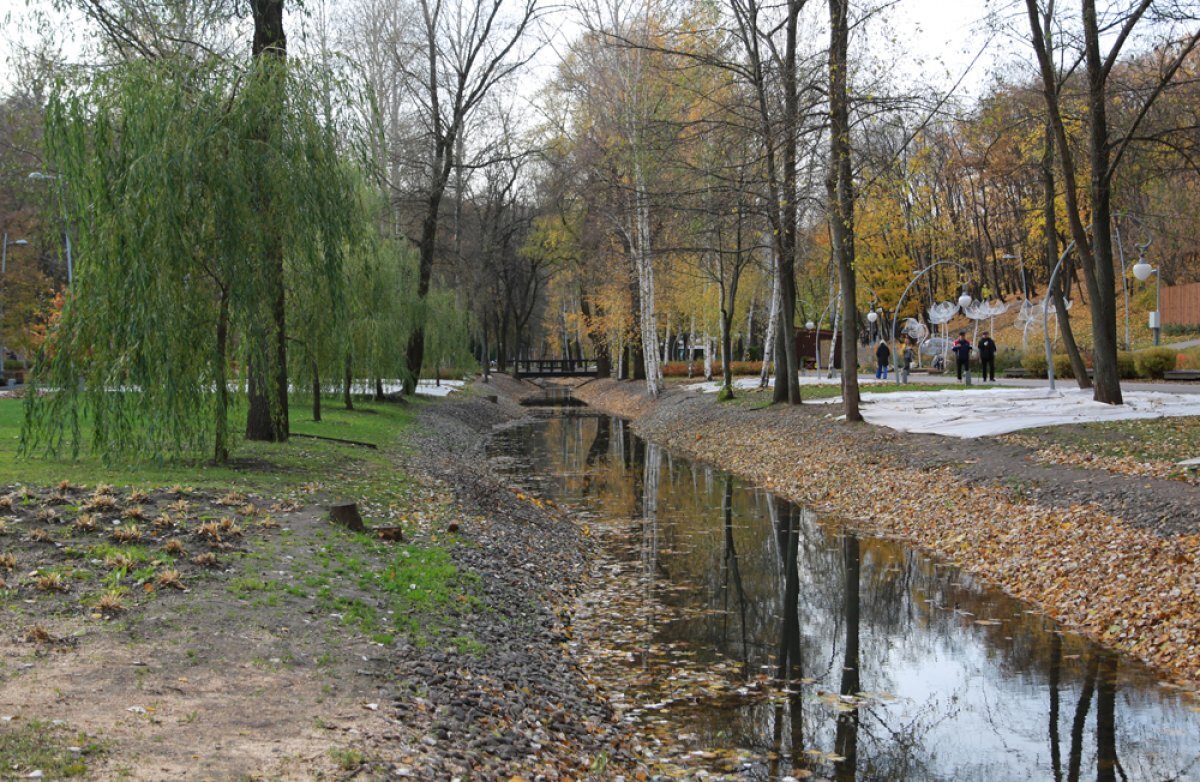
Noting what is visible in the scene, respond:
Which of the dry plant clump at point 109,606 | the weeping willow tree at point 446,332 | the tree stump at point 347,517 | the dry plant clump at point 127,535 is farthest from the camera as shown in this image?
the weeping willow tree at point 446,332

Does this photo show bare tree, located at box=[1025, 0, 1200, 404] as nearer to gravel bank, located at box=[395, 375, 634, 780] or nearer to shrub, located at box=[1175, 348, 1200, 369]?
gravel bank, located at box=[395, 375, 634, 780]

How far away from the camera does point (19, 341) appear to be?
4416 centimetres

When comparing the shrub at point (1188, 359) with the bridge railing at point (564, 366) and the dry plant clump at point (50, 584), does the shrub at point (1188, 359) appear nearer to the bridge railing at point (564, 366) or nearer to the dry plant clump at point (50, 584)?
the dry plant clump at point (50, 584)

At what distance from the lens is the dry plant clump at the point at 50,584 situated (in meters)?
7.30

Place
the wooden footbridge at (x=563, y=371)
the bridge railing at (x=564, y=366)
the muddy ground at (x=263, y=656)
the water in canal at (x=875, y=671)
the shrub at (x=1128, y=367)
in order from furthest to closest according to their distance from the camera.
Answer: the bridge railing at (x=564, y=366) → the wooden footbridge at (x=563, y=371) → the shrub at (x=1128, y=367) → the water in canal at (x=875, y=671) → the muddy ground at (x=263, y=656)

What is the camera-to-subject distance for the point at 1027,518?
12.9m

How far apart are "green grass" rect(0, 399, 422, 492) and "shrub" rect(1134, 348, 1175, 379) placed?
24464mm

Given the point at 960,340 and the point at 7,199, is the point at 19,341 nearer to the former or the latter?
the point at 7,199

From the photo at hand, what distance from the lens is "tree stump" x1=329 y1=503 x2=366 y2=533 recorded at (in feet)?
36.4

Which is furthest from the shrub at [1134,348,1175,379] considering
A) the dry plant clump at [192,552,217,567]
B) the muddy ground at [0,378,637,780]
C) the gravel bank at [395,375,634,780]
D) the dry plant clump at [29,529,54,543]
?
the dry plant clump at [29,529,54,543]

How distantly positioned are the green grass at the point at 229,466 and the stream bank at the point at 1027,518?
25.7ft

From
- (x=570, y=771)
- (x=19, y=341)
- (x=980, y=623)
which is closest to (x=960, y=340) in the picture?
(x=980, y=623)

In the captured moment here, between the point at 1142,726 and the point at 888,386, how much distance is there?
2759cm

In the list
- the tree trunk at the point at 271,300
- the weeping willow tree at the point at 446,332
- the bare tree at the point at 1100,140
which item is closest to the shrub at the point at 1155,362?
the bare tree at the point at 1100,140
